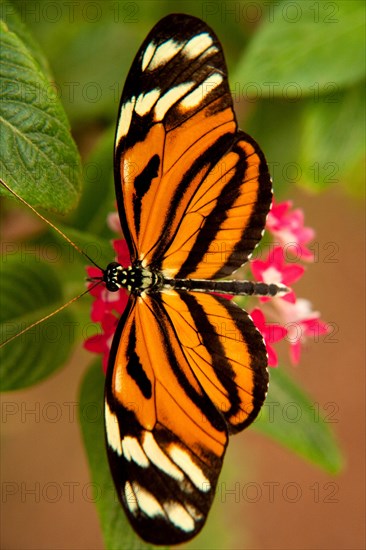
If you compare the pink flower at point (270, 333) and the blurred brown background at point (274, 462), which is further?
the blurred brown background at point (274, 462)

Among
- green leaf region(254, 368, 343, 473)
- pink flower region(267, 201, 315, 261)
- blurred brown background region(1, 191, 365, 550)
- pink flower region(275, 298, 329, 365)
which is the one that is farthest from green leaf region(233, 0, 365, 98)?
blurred brown background region(1, 191, 365, 550)

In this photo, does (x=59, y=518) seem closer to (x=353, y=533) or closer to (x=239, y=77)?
(x=353, y=533)

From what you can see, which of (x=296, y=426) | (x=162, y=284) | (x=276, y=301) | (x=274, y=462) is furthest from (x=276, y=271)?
(x=274, y=462)

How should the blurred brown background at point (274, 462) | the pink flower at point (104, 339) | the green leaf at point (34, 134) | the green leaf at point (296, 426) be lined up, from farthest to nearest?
1. the blurred brown background at point (274, 462)
2. the green leaf at point (296, 426)
3. the pink flower at point (104, 339)
4. the green leaf at point (34, 134)

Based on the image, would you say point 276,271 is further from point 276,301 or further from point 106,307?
point 106,307

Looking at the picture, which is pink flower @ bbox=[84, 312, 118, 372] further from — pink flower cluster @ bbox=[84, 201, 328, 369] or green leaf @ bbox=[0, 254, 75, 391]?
green leaf @ bbox=[0, 254, 75, 391]

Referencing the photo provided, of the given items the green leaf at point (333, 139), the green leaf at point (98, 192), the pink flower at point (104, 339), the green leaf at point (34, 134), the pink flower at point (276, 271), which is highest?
the green leaf at point (333, 139)

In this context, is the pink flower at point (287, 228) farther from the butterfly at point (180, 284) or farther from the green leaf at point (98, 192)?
the green leaf at point (98, 192)

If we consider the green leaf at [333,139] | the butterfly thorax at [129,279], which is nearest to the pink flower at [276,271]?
the butterfly thorax at [129,279]
